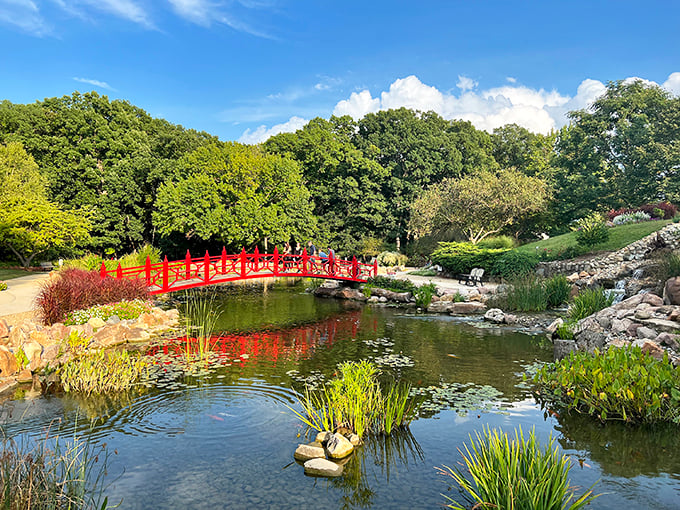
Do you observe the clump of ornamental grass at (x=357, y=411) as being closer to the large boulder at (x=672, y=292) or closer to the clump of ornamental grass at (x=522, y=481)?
the clump of ornamental grass at (x=522, y=481)

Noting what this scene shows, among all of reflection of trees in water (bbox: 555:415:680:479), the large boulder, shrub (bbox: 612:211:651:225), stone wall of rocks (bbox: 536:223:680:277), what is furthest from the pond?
shrub (bbox: 612:211:651:225)

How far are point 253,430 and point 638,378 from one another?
5.25m

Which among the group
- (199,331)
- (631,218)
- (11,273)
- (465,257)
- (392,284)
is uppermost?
(631,218)

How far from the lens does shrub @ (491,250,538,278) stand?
67.2ft

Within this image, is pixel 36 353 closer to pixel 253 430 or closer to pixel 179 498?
pixel 253 430

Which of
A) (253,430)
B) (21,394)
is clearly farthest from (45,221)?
(253,430)

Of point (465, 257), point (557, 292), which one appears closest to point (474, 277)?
point (465, 257)

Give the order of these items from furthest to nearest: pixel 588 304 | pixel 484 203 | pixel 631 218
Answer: pixel 484 203 → pixel 631 218 → pixel 588 304

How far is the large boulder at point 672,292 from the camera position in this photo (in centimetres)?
1072

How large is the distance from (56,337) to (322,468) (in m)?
7.62

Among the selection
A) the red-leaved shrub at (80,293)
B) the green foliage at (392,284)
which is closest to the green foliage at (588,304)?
the green foliage at (392,284)

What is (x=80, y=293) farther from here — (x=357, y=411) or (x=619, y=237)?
(x=619, y=237)

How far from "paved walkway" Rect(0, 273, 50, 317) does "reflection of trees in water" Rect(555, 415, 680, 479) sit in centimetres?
1124

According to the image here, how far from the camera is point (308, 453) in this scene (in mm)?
5938
